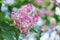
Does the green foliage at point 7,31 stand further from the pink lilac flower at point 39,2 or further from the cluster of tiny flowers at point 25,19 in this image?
the pink lilac flower at point 39,2

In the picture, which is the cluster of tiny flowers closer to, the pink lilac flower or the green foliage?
the green foliage

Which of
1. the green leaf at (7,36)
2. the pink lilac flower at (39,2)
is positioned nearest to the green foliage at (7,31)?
the green leaf at (7,36)

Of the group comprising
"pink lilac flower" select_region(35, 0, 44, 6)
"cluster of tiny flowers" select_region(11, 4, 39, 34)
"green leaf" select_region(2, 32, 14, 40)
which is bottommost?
"pink lilac flower" select_region(35, 0, 44, 6)

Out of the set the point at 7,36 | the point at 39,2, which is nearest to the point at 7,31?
the point at 7,36

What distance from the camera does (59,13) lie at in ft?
7.99

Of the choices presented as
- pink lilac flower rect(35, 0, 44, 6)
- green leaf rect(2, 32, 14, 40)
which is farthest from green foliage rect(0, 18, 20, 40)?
pink lilac flower rect(35, 0, 44, 6)

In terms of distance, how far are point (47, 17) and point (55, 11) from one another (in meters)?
0.13

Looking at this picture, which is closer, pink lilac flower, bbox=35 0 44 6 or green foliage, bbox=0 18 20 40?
green foliage, bbox=0 18 20 40

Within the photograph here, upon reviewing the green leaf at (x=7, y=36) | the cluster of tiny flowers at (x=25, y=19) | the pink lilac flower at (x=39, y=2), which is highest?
the cluster of tiny flowers at (x=25, y=19)

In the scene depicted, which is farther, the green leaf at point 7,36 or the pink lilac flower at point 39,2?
the pink lilac flower at point 39,2

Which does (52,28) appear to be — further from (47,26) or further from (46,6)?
(46,6)

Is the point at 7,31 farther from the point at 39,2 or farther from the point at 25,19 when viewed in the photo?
the point at 39,2

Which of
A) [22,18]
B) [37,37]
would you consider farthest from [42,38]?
[22,18]

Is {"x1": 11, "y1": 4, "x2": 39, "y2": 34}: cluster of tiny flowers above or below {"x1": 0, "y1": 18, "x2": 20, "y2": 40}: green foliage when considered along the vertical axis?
above
